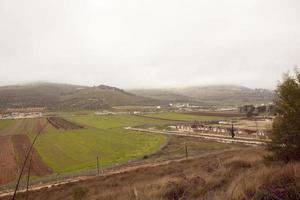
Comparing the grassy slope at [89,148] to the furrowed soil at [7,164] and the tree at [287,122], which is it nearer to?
the furrowed soil at [7,164]

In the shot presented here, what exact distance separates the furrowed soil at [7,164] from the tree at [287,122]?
36366 millimetres

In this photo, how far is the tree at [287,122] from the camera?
15.6 m

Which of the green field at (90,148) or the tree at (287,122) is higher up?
the tree at (287,122)

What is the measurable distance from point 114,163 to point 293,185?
155 ft

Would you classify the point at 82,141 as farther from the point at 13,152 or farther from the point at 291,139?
the point at 291,139

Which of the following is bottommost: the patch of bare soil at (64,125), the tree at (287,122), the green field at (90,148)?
the green field at (90,148)

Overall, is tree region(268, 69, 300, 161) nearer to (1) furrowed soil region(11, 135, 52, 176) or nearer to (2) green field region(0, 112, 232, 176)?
(2) green field region(0, 112, 232, 176)

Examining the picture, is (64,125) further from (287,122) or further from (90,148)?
(287,122)

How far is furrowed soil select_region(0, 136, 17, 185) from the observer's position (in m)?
43.1

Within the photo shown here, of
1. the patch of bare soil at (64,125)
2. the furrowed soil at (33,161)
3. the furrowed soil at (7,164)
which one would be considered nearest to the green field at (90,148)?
the furrowed soil at (33,161)

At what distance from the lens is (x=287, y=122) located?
1656 cm

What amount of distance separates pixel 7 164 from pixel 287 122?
47115 millimetres

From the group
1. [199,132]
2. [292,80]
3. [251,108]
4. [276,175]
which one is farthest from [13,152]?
[251,108]

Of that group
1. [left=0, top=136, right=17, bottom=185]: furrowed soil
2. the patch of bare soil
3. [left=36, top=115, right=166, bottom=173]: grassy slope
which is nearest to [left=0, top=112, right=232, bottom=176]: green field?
[left=36, top=115, right=166, bottom=173]: grassy slope
